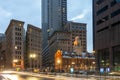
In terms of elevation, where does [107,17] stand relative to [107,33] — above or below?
above

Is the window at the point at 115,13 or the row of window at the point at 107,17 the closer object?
the window at the point at 115,13

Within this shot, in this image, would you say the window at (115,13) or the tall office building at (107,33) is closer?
the window at (115,13)

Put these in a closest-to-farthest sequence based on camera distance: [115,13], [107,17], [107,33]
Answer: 1. [115,13]
2. [107,33]
3. [107,17]

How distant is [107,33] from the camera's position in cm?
12112

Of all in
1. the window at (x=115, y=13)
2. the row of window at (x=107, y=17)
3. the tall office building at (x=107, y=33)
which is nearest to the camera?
the window at (x=115, y=13)

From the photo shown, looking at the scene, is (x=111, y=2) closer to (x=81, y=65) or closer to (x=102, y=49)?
(x=102, y=49)

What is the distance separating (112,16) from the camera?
11638 centimetres

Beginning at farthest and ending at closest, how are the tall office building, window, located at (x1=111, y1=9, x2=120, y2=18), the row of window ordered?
the tall office building → the row of window → window, located at (x1=111, y1=9, x2=120, y2=18)

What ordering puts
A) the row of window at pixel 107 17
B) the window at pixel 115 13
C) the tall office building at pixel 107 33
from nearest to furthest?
the window at pixel 115 13 → the row of window at pixel 107 17 → the tall office building at pixel 107 33

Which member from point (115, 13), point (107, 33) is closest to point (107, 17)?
point (107, 33)

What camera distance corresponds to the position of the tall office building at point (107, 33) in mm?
112688

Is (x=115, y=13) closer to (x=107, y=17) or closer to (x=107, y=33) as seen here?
(x=107, y=17)

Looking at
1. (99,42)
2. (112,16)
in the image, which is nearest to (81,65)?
(99,42)

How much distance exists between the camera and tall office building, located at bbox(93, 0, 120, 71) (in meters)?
113
